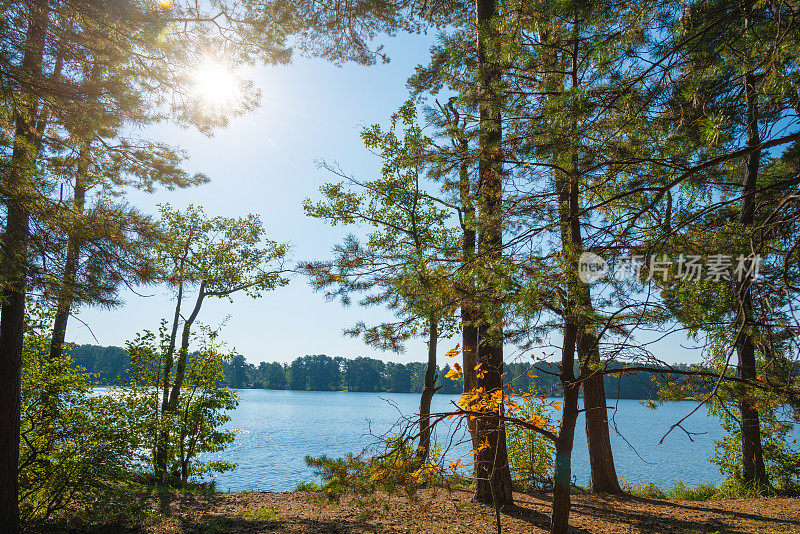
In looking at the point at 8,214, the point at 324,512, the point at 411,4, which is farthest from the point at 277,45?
the point at 324,512

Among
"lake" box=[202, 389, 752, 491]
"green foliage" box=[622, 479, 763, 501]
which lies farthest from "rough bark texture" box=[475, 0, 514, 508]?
"green foliage" box=[622, 479, 763, 501]

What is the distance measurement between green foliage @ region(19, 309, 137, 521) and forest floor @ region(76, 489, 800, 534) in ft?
2.26

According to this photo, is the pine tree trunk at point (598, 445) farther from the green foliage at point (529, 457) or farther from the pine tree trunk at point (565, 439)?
the pine tree trunk at point (565, 439)

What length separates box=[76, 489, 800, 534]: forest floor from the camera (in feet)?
15.2

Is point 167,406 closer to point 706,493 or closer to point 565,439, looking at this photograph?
point 565,439

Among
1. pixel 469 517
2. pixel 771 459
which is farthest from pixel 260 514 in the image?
pixel 771 459

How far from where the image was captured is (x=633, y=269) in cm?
317

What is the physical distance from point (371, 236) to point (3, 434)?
622cm

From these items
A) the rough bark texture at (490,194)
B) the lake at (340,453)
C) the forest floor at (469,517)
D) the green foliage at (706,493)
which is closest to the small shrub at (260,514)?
the forest floor at (469,517)

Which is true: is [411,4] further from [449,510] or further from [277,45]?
[449,510]

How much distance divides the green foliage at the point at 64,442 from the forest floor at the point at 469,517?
688mm

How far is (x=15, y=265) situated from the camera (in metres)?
3.70

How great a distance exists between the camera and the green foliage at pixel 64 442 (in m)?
4.71

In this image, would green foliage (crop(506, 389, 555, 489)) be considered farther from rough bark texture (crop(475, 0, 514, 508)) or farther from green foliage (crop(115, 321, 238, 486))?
green foliage (crop(115, 321, 238, 486))
